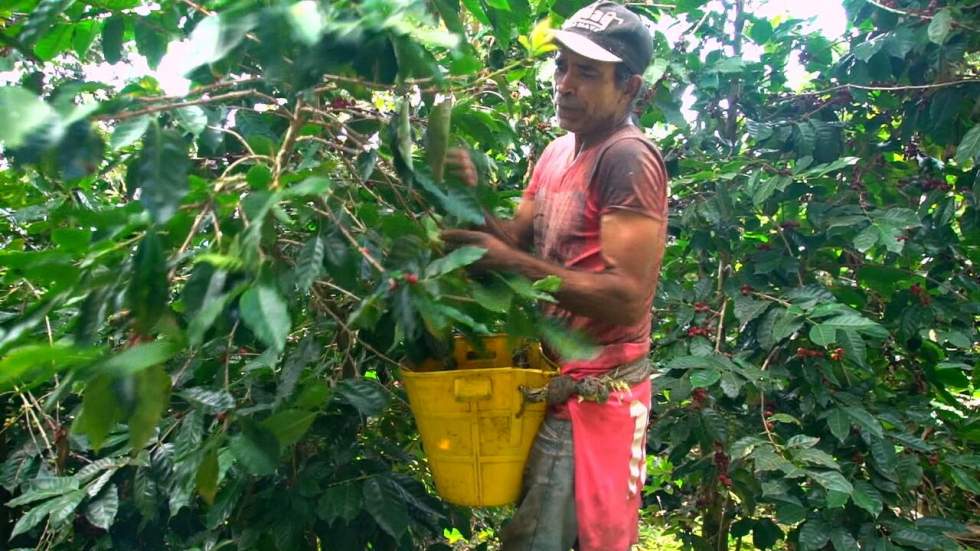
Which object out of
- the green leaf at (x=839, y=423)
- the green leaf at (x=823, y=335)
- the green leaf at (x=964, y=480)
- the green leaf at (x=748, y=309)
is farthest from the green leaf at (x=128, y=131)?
the green leaf at (x=964, y=480)

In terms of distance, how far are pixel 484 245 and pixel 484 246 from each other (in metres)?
0.01

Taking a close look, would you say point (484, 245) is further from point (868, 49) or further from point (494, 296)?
point (868, 49)

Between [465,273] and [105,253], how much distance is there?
645mm

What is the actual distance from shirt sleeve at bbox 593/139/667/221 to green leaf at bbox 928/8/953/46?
147cm

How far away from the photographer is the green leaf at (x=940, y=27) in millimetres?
2803

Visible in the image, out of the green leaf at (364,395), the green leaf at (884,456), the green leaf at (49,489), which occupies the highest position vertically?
the green leaf at (364,395)

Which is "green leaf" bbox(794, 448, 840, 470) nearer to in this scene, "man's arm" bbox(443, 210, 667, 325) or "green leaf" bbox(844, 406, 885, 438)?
"green leaf" bbox(844, 406, 885, 438)

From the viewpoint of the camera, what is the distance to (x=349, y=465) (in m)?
2.18

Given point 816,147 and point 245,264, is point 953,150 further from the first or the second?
point 245,264

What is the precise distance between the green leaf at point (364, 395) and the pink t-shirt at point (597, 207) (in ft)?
1.43

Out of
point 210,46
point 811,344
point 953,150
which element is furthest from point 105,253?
point 953,150

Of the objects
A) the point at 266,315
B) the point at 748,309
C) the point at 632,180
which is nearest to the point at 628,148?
the point at 632,180

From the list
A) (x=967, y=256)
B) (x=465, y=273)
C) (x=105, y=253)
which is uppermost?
(x=105, y=253)

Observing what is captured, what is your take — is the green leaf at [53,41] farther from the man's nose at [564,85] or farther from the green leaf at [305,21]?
the man's nose at [564,85]
